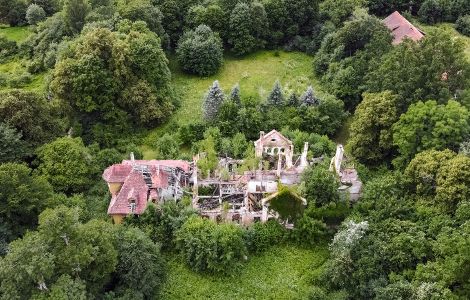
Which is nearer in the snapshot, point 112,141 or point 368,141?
point 368,141

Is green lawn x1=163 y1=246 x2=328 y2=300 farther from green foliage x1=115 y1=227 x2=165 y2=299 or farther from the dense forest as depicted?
green foliage x1=115 y1=227 x2=165 y2=299

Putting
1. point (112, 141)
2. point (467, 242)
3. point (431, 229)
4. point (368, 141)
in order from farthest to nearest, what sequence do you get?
point (112, 141) < point (368, 141) < point (431, 229) < point (467, 242)

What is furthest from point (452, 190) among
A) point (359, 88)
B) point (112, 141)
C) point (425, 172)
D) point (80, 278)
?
point (112, 141)

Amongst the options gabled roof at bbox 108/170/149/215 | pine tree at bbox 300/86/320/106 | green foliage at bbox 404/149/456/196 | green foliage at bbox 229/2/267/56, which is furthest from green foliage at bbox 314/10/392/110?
gabled roof at bbox 108/170/149/215

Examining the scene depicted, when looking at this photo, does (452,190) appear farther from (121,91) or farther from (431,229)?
(121,91)

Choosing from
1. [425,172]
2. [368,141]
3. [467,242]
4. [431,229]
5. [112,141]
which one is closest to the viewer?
[467,242]

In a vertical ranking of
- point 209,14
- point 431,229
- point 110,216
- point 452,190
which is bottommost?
point 110,216

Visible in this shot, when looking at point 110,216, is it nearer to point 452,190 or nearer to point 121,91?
point 121,91

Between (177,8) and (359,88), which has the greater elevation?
→ (177,8)

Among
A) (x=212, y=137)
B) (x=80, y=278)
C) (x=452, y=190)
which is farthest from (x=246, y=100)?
(x=80, y=278)

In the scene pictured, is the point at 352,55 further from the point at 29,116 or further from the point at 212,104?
the point at 29,116
